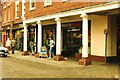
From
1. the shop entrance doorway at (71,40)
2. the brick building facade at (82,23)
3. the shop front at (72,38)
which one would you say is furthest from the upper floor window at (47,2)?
the shop entrance doorway at (71,40)

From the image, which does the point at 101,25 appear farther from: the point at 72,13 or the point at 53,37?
the point at 53,37

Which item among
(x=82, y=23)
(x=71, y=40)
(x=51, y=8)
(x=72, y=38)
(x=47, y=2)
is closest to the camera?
(x=82, y=23)

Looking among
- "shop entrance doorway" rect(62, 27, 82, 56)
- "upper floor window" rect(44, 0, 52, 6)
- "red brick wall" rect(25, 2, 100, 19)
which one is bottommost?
"shop entrance doorway" rect(62, 27, 82, 56)

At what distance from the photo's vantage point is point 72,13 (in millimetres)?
18125

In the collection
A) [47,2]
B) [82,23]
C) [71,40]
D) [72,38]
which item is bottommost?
[71,40]

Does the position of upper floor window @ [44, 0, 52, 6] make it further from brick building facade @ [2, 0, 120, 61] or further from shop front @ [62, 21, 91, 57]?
shop front @ [62, 21, 91, 57]

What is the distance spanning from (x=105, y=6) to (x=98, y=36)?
14.1 feet

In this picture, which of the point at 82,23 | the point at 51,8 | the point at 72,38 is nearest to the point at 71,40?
the point at 72,38

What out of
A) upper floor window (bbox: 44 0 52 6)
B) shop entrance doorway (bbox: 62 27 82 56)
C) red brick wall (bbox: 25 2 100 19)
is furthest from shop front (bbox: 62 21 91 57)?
upper floor window (bbox: 44 0 52 6)

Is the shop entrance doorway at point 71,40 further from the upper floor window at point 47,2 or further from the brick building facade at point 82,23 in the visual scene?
the upper floor window at point 47,2

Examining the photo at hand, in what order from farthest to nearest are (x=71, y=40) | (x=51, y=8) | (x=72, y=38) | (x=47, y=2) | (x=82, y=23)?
(x=71, y=40), (x=72, y=38), (x=47, y=2), (x=51, y=8), (x=82, y=23)

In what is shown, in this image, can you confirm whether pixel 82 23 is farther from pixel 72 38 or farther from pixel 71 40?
pixel 71 40

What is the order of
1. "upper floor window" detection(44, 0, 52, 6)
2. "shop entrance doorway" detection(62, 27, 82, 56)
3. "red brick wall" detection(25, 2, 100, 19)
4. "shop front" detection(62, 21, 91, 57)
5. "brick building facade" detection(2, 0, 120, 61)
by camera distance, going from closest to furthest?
"brick building facade" detection(2, 0, 120, 61)
"red brick wall" detection(25, 2, 100, 19)
"upper floor window" detection(44, 0, 52, 6)
"shop front" detection(62, 21, 91, 57)
"shop entrance doorway" detection(62, 27, 82, 56)

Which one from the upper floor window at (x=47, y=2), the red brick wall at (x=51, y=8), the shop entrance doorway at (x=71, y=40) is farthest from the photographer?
the shop entrance doorway at (x=71, y=40)
